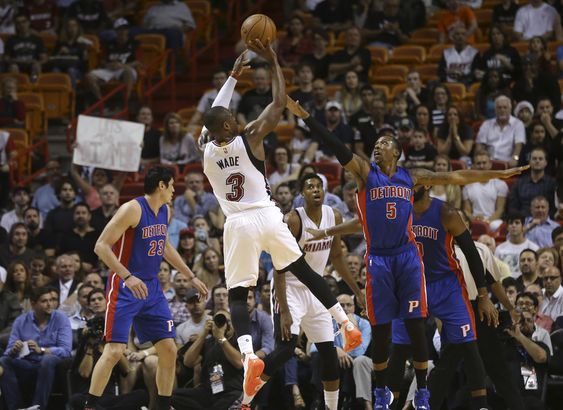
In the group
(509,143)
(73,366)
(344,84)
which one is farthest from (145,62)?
(73,366)

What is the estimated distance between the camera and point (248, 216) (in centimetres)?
938

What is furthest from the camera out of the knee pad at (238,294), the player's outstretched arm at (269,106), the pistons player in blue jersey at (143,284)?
the pistons player in blue jersey at (143,284)

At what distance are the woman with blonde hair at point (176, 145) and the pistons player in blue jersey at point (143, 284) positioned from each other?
681 cm

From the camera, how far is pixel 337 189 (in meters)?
15.0

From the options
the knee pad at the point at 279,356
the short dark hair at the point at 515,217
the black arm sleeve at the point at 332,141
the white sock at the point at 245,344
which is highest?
the black arm sleeve at the point at 332,141

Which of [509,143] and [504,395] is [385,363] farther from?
[509,143]

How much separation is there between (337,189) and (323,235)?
487 cm

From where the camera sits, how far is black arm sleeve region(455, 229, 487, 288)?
9.84m

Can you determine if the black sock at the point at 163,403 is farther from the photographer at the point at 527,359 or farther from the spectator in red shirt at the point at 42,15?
the spectator in red shirt at the point at 42,15

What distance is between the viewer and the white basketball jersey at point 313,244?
407 inches

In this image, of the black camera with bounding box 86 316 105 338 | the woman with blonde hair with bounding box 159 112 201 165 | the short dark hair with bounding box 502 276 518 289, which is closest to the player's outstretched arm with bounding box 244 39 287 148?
the black camera with bounding box 86 316 105 338

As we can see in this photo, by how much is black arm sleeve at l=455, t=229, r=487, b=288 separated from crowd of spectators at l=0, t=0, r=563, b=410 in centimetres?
60

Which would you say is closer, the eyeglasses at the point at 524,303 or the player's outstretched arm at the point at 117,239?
the player's outstretched arm at the point at 117,239

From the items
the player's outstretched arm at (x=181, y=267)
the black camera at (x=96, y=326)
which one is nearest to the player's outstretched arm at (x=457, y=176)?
the player's outstretched arm at (x=181, y=267)
